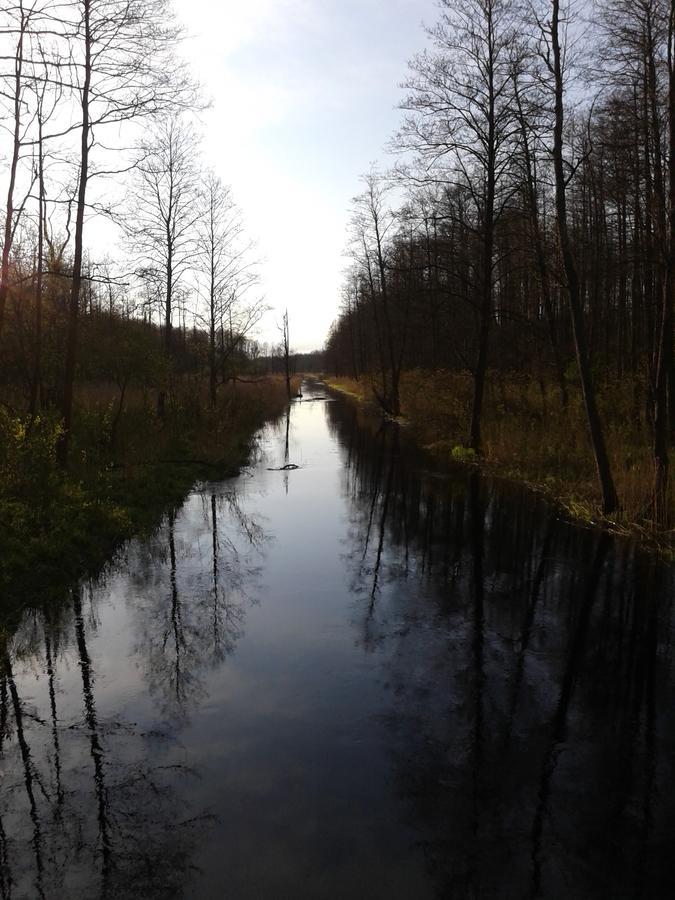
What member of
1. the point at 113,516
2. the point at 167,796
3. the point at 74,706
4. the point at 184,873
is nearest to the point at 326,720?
the point at 167,796

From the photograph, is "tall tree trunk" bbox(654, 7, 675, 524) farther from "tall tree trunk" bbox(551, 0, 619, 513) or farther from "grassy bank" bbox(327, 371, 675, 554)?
"tall tree trunk" bbox(551, 0, 619, 513)

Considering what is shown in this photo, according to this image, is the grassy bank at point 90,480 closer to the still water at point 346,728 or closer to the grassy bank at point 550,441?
the still water at point 346,728

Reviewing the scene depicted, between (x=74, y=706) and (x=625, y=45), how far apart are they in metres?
12.9

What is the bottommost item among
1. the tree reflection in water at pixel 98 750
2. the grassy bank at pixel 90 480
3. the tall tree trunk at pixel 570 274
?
the tree reflection in water at pixel 98 750

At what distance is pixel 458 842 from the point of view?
3.94 metres

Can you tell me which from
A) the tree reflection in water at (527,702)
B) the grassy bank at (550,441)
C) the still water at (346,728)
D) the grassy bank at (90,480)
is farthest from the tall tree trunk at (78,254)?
the grassy bank at (550,441)

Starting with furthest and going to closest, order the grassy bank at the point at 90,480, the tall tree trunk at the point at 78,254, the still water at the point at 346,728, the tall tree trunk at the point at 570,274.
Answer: the tall tree trunk at the point at 78,254, the tall tree trunk at the point at 570,274, the grassy bank at the point at 90,480, the still water at the point at 346,728

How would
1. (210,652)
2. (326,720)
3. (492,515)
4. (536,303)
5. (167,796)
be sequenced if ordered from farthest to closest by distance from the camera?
1. (536,303)
2. (492,515)
3. (210,652)
4. (326,720)
5. (167,796)

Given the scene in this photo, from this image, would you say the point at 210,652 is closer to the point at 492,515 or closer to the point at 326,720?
the point at 326,720

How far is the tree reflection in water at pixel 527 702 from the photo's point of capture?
3.84m

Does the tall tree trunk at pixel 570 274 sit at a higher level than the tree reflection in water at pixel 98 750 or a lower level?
higher

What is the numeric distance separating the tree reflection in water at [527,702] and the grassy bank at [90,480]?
4.39m

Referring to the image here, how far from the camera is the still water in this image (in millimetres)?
3797

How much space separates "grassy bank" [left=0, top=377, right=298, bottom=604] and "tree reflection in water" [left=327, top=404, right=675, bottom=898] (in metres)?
4.39
